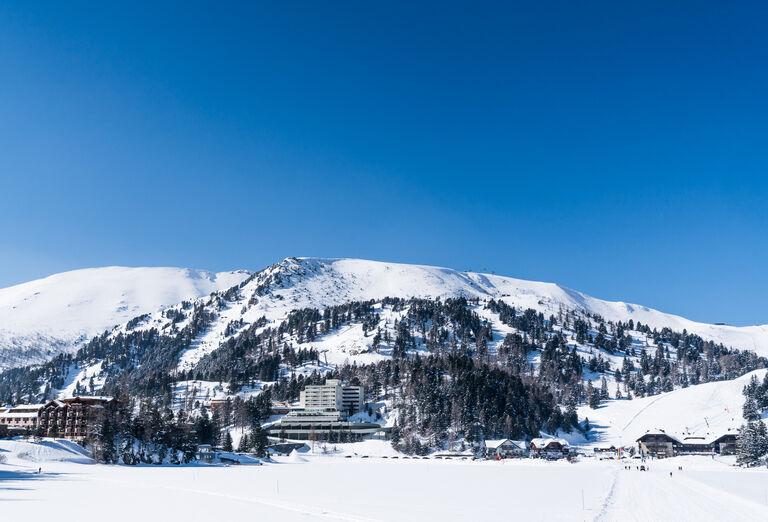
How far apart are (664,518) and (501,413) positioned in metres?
134

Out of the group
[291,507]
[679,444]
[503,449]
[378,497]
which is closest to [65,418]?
[503,449]

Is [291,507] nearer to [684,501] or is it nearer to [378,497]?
[378,497]

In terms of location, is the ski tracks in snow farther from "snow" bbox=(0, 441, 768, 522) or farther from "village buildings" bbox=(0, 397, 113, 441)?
"village buildings" bbox=(0, 397, 113, 441)

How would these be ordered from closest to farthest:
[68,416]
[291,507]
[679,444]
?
[291,507] < [68,416] < [679,444]

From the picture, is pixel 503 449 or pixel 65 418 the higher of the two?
pixel 65 418

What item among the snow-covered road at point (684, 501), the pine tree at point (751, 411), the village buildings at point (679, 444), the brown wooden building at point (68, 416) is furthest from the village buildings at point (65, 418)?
the pine tree at point (751, 411)

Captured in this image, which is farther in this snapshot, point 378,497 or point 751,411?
point 751,411

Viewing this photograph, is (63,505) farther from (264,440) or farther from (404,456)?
(404,456)

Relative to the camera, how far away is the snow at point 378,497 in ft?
147

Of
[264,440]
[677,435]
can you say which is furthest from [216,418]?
[677,435]

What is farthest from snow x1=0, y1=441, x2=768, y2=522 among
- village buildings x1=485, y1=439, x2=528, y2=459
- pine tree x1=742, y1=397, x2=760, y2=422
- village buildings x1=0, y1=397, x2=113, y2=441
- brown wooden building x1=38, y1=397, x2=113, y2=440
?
pine tree x1=742, y1=397, x2=760, y2=422

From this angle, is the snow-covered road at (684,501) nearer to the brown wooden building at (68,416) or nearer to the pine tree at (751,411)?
the pine tree at (751,411)

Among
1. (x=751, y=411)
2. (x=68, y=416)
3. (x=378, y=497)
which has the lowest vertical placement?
(x=751, y=411)

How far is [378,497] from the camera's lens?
190ft
